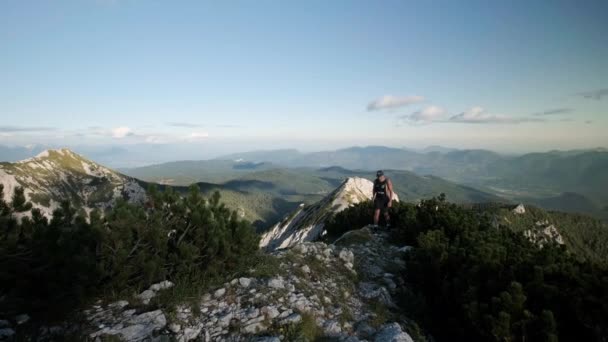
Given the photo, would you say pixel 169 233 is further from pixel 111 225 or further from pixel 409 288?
pixel 409 288

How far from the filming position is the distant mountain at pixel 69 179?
118 m

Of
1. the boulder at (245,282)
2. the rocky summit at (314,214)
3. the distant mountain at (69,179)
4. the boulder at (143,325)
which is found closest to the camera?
the boulder at (143,325)

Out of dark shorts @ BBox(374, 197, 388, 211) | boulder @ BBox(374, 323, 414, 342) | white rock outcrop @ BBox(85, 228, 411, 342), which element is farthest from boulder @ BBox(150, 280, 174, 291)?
dark shorts @ BBox(374, 197, 388, 211)

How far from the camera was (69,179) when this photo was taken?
144125mm

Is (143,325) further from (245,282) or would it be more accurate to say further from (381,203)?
(381,203)

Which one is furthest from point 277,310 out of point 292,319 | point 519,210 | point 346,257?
point 519,210

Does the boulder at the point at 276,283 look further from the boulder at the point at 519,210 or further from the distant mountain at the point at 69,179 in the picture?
the boulder at the point at 519,210

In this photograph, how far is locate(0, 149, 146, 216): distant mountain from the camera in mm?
117688

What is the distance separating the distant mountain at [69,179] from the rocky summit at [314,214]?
63634 mm

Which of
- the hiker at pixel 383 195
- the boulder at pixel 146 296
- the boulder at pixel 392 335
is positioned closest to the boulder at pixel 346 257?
the boulder at pixel 392 335

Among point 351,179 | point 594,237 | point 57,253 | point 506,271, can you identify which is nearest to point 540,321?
point 506,271

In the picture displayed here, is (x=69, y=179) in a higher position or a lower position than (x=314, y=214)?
lower

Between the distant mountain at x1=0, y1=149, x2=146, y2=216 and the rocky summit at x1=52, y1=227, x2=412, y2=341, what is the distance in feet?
403

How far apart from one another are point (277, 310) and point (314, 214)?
243 feet
